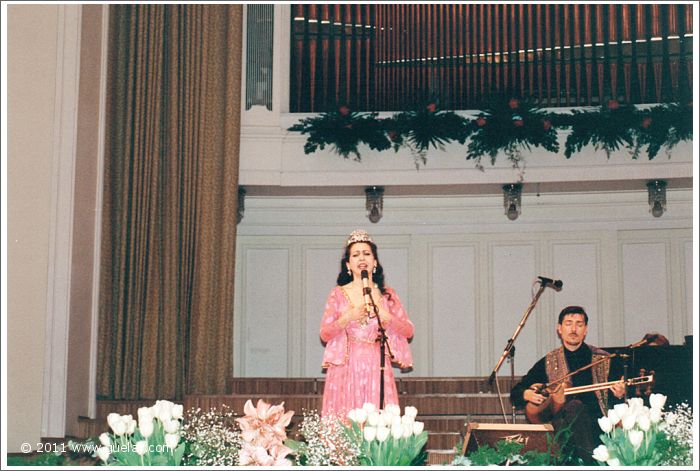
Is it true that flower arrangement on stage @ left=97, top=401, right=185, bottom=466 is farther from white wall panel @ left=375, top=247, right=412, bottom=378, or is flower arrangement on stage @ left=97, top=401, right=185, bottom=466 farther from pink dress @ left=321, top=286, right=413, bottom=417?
white wall panel @ left=375, top=247, right=412, bottom=378

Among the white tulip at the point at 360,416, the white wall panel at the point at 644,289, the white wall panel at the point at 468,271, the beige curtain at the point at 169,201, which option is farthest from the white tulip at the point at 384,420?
the white wall panel at the point at 644,289

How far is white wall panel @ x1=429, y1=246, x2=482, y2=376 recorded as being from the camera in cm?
902

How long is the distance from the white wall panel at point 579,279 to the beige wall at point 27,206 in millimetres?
4614

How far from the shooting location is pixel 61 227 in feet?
23.5

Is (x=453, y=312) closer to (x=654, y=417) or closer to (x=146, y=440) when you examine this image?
(x=654, y=417)

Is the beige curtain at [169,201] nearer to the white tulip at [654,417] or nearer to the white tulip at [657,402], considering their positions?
the white tulip at [657,402]

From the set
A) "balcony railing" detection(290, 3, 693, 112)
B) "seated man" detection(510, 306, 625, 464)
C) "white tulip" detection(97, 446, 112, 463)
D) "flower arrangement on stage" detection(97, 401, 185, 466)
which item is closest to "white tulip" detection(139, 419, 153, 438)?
"flower arrangement on stage" detection(97, 401, 185, 466)

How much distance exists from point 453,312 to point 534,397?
2.99m

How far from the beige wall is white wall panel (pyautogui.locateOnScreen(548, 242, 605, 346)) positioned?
4614 millimetres

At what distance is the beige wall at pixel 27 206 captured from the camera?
676 cm

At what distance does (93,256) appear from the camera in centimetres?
788

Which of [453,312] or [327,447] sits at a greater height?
[453,312]

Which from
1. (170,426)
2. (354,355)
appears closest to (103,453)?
(170,426)

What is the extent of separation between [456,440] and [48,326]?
10.0ft
